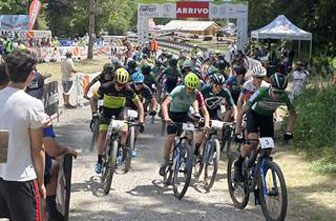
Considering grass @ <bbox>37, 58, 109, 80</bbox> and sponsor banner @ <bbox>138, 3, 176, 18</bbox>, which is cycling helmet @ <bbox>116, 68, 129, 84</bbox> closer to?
grass @ <bbox>37, 58, 109, 80</bbox>

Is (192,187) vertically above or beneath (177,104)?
beneath

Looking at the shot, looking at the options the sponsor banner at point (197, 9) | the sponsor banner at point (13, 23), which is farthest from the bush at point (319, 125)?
the sponsor banner at point (13, 23)

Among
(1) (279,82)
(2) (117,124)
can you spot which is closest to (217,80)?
(2) (117,124)

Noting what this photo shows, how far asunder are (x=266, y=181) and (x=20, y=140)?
3568 mm

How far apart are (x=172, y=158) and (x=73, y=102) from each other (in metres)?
11.1

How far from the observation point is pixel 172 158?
8.89 metres

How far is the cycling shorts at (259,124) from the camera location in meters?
7.72

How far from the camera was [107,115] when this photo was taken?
9305 mm

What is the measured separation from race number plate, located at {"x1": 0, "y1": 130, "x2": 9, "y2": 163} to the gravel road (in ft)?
9.44

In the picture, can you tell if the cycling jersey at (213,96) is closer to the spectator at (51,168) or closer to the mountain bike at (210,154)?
the mountain bike at (210,154)

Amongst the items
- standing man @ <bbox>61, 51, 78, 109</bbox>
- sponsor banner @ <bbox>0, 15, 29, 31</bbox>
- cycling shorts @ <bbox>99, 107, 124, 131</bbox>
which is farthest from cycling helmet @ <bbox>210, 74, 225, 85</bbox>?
sponsor banner @ <bbox>0, 15, 29, 31</bbox>

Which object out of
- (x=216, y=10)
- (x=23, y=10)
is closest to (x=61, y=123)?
(x=216, y=10)

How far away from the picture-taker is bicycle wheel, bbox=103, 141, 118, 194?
835 cm

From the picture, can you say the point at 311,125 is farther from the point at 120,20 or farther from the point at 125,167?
the point at 120,20
